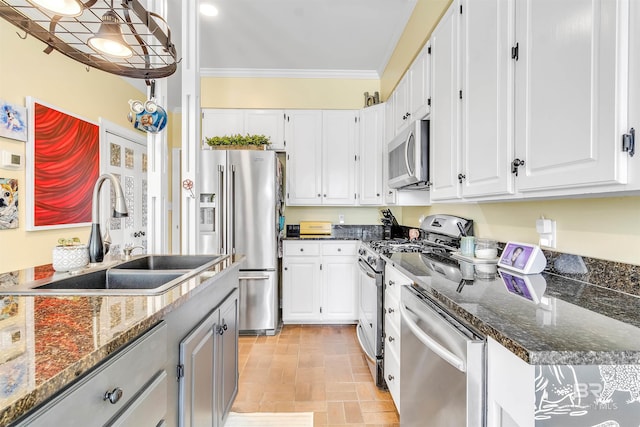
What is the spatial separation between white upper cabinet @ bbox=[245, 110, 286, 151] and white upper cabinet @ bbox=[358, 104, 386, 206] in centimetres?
98

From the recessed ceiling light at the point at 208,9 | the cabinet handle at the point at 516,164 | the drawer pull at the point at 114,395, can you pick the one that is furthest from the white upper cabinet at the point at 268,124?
the drawer pull at the point at 114,395

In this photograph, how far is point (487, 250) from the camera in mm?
1673

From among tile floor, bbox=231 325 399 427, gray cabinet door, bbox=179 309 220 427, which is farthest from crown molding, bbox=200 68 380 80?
gray cabinet door, bbox=179 309 220 427

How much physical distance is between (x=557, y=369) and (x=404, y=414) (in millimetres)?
1037

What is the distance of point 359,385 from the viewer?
2314 mm

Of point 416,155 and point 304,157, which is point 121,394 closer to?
point 416,155

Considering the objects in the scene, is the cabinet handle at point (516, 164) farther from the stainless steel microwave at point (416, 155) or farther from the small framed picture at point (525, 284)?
the stainless steel microwave at point (416, 155)

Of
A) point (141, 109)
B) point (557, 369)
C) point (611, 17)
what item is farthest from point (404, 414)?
point (141, 109)

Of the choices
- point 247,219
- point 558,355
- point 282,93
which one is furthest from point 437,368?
point 282,93

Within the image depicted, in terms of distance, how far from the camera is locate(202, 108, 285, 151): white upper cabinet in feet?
12.7

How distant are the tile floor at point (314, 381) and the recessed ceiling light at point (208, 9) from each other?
306cm

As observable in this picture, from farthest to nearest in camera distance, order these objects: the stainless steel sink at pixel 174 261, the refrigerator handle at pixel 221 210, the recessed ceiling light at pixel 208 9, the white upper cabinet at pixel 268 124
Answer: the white upper cabinet at pixel 268 124 < the refrigerator handle at pixel 221 210 < the recessed ceiling light at pixel 208 9 < the stainless steel sink at pixel 174 261

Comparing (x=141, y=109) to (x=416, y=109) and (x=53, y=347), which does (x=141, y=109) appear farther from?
(x=416, y=109)

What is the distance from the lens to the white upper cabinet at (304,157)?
3830mm
